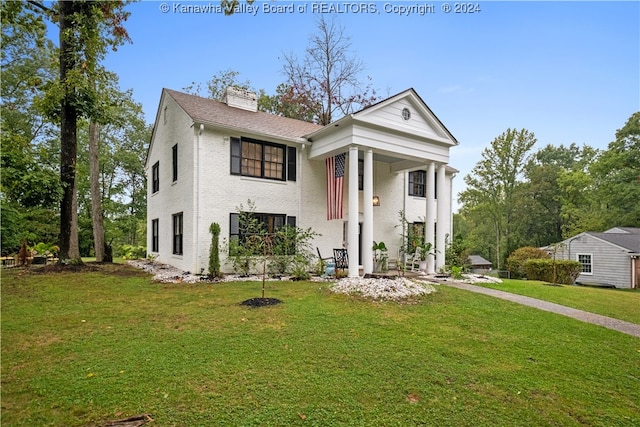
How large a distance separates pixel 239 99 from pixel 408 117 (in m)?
7.68

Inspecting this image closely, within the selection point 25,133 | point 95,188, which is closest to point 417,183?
point 95,188

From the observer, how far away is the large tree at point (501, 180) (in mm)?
33250

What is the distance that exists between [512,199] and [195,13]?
33.9m

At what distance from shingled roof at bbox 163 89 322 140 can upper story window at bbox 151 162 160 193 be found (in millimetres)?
3936

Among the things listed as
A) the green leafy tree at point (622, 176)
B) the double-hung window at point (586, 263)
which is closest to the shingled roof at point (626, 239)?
the double-hung window at point (586, 263)

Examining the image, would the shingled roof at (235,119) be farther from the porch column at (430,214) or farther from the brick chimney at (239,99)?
the porch column at (430,214)

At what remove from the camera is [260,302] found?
7.43 meters

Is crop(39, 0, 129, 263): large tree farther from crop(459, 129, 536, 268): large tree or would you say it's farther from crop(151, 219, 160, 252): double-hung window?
crop(459, 129, 536, 268): large tree

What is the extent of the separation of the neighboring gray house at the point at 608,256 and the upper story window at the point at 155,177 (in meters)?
24.1

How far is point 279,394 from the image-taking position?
3592 millimetres

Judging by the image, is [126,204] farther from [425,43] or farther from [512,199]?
[512,199]

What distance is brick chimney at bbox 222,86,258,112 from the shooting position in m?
15.3

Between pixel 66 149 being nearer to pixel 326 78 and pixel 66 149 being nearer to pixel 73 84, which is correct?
pixel 73 84

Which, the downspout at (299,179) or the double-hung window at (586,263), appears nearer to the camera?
the downspout at (299,179)
